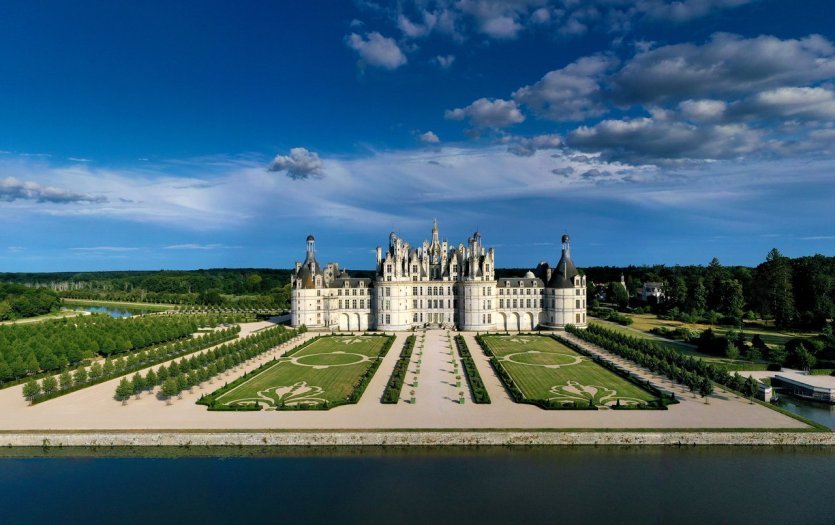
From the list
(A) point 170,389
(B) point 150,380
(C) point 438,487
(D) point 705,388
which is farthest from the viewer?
(B) point 150,380

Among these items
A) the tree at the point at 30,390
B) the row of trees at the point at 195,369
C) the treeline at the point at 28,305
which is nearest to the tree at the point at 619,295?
the row of trees at the point at 195,369

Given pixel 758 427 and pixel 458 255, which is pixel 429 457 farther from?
pixel 458 255

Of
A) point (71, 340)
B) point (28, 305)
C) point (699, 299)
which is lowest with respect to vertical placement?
point (71, 340)

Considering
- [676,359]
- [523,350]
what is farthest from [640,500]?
[523,350]

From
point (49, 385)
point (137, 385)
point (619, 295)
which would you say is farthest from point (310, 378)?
point (619, 295)

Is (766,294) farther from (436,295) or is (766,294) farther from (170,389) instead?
(170,389)

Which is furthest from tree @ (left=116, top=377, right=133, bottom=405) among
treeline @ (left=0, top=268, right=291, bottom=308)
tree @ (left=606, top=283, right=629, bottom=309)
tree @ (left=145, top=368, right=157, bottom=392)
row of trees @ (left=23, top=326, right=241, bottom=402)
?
tree @ (left=606, top=283, right=629, bottom=309)
